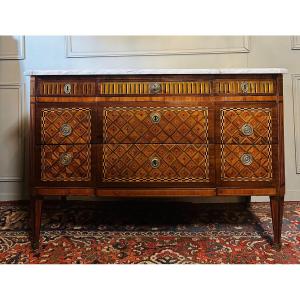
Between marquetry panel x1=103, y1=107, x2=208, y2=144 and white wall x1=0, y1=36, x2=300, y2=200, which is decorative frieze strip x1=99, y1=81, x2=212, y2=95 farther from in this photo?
white wall x1=0, y1=36, x2=300, y2=200

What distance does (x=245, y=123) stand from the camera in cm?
108

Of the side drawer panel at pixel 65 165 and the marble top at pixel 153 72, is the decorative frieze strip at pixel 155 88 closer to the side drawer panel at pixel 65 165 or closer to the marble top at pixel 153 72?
the marble top at pixel 153 72

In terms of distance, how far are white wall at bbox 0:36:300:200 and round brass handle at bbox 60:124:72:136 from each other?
0.77m

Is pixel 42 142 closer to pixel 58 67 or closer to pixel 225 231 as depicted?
pixel 58 67

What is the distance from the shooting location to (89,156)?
3.60 feet

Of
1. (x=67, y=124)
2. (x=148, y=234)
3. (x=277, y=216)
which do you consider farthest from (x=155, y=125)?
(x=277, y=216)

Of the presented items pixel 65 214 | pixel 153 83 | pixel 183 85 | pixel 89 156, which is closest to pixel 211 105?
pixel 183 85

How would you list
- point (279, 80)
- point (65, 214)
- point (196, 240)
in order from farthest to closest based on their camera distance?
point (65, 214) → point (196, 240) → point (279, 80)

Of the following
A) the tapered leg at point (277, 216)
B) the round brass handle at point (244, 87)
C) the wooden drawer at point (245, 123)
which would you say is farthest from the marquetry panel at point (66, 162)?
the tapered leg at point (277, 216)

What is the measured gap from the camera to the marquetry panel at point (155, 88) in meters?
1.09

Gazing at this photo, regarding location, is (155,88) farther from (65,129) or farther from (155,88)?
(65,129)

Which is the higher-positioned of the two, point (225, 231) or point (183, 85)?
point (183, 85)

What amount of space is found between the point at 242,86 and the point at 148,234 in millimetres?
815

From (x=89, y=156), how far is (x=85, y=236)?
17.0 inches
